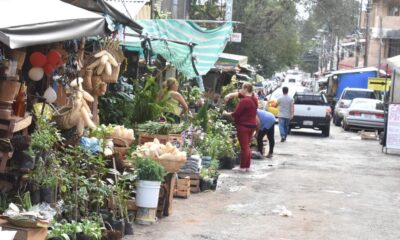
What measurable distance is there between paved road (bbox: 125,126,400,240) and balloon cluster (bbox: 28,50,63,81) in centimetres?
Answer: 212

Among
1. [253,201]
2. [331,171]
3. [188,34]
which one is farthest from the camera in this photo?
[331,171]

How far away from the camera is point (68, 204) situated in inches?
297

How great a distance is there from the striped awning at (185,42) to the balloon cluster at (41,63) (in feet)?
15.8

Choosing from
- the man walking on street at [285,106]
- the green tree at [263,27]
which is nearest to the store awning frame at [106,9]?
the man walking on street at [285,106]

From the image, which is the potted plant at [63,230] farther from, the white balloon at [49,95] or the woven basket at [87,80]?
the woven basket at [87,80]

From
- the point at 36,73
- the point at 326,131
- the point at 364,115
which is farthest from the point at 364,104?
the point at 36,73

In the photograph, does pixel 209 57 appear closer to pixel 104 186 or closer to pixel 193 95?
pixel 193 95

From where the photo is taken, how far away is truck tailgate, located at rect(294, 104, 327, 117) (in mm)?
27181

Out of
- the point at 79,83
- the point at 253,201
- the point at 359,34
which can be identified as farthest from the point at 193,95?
the point at 359,34

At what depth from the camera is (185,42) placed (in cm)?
1375

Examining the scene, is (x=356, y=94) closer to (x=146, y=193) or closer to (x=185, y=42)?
(x=185, y=42)

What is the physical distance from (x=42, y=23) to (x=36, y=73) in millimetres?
1460

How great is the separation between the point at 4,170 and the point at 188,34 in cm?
855

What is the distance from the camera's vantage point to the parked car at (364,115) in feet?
96.3
